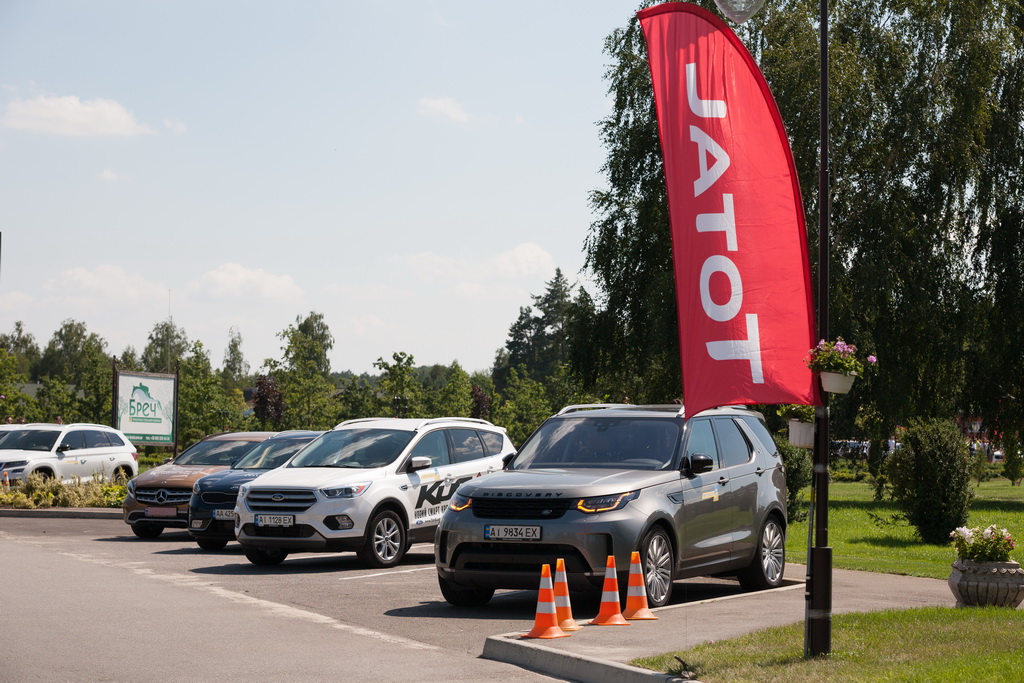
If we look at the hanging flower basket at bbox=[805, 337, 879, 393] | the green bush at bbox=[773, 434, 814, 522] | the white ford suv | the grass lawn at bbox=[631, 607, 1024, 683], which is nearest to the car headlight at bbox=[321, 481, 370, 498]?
the white ford suv

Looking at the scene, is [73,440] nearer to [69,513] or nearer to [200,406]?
[69,513]

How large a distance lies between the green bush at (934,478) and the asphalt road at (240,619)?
401 inches

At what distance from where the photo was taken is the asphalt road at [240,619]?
8.62m

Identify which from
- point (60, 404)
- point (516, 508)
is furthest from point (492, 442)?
point (60, 404)

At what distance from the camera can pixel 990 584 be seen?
11.3 metres

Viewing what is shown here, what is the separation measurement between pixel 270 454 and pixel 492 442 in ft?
13.6

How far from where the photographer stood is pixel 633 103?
35.8 meters

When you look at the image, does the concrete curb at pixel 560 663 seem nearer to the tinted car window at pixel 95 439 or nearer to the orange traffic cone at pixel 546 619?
the orange traffic cone at pixel 546 619

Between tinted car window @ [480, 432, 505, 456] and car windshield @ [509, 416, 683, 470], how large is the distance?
4.71 m

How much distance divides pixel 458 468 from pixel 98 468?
1554 cm

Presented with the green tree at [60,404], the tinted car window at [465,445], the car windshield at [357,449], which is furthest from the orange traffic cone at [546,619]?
the green tree at [60,404]

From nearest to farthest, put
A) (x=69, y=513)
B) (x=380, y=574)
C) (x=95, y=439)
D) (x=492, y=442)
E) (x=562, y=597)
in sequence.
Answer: (x=562, y=597), (x=380, y=574), (x=492, y=442), (x=69, y=513), (x=95, y=439)

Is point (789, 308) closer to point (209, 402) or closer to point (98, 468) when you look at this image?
point (98, 468)

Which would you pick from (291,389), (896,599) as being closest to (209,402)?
(291,389)
